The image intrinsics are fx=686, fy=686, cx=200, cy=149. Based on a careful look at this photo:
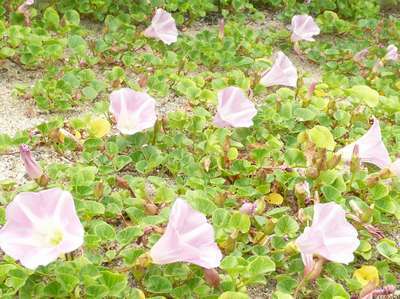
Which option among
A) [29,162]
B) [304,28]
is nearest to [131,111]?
[29,162]

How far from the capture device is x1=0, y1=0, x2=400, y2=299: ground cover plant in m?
1.89

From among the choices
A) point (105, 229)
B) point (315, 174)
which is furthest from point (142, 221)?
point (315, 174)

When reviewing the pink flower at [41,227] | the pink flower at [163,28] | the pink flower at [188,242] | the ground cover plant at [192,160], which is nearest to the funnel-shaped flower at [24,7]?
the ground cover plant at [192,160]

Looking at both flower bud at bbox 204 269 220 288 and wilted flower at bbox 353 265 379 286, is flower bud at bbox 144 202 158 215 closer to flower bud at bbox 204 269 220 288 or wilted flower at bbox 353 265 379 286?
flower bud at bbox 204 269 220 288

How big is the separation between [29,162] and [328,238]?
0.93m

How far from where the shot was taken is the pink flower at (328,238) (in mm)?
1966

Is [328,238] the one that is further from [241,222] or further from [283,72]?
[283,72]

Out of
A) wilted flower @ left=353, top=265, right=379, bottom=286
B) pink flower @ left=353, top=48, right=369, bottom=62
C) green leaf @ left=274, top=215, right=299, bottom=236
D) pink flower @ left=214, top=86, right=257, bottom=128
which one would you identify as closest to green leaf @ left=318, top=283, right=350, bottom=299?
wilted flower @ left=353, top=265, right=379, bottom=286

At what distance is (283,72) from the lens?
312 cm

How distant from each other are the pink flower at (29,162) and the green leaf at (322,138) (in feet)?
3.51

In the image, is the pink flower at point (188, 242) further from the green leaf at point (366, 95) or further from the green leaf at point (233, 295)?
the green leaf at point (366, 95)

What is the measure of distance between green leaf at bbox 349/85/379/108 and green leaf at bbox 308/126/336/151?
1.93ft

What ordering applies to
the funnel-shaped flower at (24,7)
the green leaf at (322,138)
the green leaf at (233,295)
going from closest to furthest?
1. the green leaf at (233,295)
2. the green leaf at (322,138)
3. the funnel-shaped flower at (24,7)

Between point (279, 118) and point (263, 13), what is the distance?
1.70 meters
